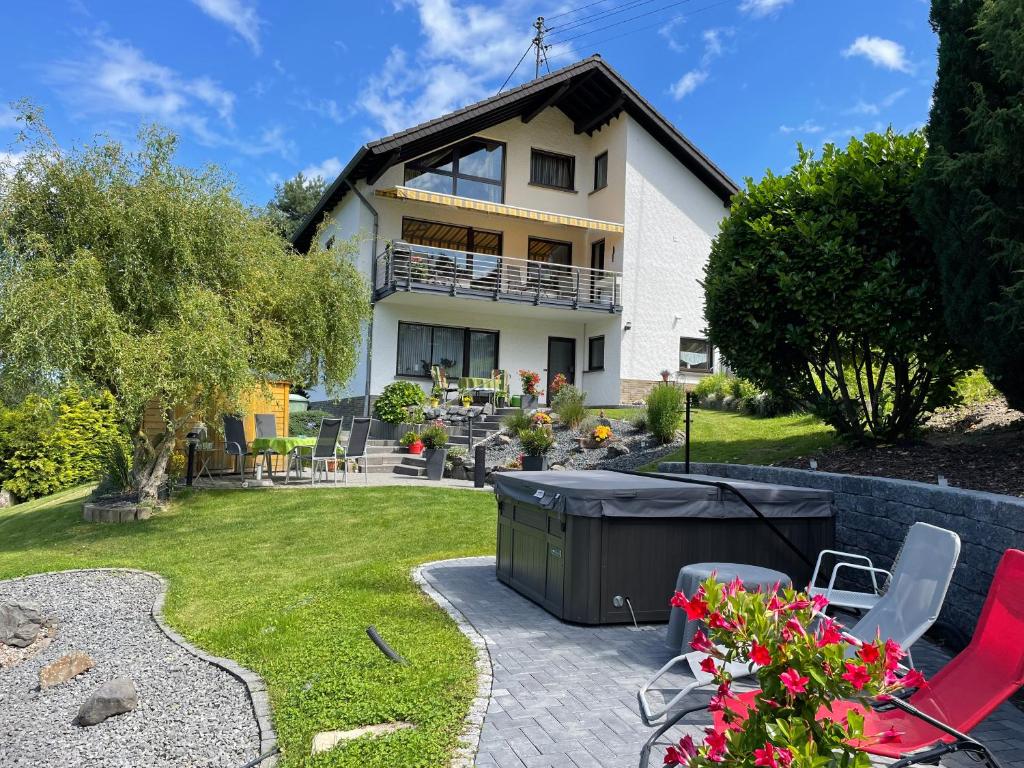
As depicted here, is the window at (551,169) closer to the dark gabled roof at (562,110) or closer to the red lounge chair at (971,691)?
the dark gabled roof at (562,110)

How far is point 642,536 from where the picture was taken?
5.50 m

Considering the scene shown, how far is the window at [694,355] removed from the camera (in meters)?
22.4

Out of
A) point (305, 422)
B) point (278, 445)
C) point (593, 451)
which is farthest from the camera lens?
point (305, 422)

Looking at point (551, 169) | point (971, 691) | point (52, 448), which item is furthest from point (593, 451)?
point (52, 448)

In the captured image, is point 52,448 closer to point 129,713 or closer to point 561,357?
point 561,357

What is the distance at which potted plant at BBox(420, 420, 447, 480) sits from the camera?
14.6 metres

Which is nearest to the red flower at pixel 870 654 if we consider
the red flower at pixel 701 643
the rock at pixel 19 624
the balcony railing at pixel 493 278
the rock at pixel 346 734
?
the red flower at pixel 701 643

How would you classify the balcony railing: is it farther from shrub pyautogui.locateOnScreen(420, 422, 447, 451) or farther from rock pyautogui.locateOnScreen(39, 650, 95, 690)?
rock pyautogui.locateOnScreen(39, 650, 95, 690)

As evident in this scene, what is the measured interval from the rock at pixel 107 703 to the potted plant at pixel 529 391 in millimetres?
15743

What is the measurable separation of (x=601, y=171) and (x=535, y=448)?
1229 centimetres

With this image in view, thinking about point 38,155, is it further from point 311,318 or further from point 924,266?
point 924,266

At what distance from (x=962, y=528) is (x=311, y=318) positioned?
10098 millimetres

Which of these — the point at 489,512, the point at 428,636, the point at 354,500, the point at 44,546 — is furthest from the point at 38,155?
the point at 428,636

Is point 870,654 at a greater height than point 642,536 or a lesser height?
greater
